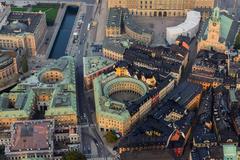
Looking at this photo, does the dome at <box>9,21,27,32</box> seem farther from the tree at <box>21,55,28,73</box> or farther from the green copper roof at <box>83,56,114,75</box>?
the green copper roof at <box>83,56,114,75</box>

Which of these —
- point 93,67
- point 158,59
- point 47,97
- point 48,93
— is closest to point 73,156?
point 48,93

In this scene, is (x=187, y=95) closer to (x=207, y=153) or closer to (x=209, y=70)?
(x=209, y=70)

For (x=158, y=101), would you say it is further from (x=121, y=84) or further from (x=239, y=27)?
(x=239, y=27)

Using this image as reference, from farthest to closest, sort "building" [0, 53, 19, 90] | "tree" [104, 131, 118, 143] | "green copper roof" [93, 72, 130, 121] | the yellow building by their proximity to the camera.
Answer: the yellow building, "building" [0, 53, 19, 90], "green copper roof" [93, 72, 130, 121], "tree" [104, 131, 118, 143]

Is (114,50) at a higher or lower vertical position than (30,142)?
higher

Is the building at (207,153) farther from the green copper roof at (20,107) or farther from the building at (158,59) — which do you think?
the green copper roof at (20,107)

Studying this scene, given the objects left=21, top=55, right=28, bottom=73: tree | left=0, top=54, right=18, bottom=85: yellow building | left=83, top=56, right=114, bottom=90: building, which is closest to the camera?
left=83, top=56, right=114, bottom=90: building

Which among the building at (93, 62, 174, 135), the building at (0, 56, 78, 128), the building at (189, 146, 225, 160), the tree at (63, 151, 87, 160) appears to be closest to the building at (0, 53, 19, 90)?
the building at (0, 56, 78, 128)
